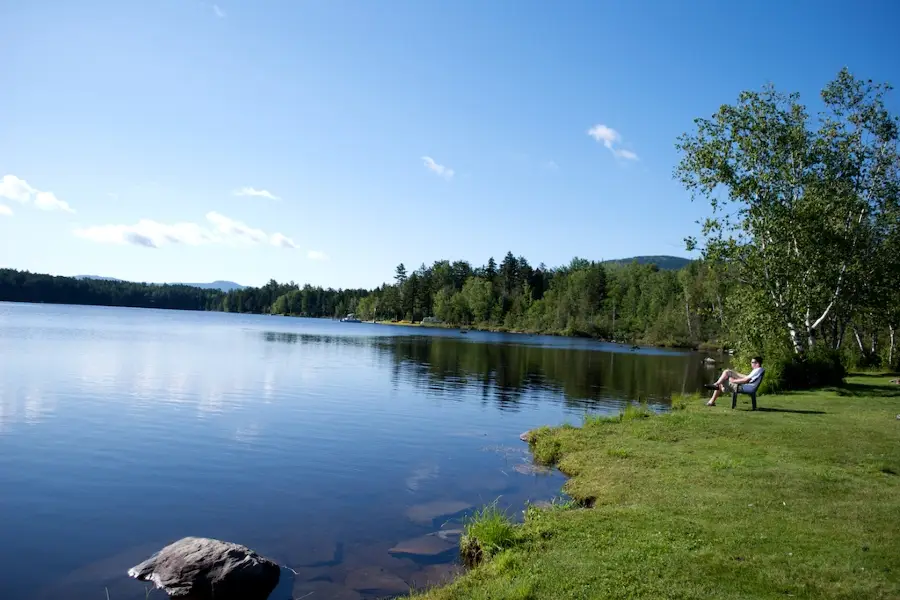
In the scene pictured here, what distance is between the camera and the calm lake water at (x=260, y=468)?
40.0 feet

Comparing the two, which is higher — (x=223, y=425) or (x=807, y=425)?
(x=807, y=425)

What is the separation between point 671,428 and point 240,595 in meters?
15.2

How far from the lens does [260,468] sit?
19.0 meters

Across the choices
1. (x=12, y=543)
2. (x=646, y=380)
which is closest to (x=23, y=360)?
(x=12, y=543)

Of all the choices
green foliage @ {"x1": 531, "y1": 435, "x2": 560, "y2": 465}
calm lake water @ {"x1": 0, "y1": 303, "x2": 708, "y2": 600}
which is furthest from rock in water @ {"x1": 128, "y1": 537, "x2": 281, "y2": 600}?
green foliage @ {"x1": 531, "y1": 435, "x2": 560, "y2": 465}

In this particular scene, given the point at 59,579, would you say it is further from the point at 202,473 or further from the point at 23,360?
the point at 23,360

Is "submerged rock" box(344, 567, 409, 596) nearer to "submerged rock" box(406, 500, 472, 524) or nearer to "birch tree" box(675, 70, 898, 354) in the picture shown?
"submerged rock" box(406, 500, 472, 524)

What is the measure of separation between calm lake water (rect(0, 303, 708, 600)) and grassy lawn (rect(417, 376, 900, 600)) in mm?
2333

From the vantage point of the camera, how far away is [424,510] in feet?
50.6

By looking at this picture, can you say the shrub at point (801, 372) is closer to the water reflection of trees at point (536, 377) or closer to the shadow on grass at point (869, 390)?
the shadow on grass at point (869, 390)

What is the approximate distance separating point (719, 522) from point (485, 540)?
421cm

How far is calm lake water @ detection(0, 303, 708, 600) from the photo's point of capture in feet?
40.0

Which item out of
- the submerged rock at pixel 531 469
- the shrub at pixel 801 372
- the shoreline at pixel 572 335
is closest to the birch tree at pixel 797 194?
the shrub at pixel 801 372

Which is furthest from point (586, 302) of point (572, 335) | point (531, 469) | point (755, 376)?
point (531, 469)
